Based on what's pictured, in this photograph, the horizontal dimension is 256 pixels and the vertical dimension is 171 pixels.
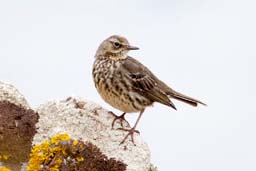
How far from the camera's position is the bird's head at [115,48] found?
12.9 m

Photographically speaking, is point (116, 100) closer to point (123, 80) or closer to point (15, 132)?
point (123, 80)

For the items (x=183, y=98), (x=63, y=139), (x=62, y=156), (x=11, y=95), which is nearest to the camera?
(x=62, y=156)

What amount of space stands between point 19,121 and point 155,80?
422cm

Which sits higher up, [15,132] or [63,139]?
[63,139]

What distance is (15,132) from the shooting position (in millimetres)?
9414

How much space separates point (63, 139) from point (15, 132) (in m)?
0.66

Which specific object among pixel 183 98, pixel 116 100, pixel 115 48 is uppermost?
pixel 115 48

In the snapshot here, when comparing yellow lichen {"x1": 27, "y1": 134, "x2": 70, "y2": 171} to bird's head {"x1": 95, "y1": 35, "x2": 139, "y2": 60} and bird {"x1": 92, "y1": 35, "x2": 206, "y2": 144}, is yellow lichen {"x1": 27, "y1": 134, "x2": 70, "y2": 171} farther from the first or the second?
bird's head {"x1": 95, "y1": 35, "x2": 139, "y2": 60}

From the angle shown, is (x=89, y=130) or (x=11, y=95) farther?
(x=89, y=130)

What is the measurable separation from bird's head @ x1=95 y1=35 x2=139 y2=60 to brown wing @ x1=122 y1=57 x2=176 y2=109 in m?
0.15

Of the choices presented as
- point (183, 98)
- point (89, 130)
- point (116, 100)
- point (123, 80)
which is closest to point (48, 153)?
point (89, 130)

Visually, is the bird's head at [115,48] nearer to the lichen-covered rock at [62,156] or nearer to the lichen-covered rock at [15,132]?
the lichen-covered rock at [15,132]

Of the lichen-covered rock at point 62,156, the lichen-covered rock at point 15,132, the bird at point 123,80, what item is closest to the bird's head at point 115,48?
the bird at point 123,80

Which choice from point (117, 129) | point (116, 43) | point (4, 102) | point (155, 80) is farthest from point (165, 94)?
point (4, 102)
